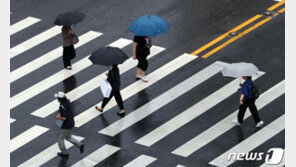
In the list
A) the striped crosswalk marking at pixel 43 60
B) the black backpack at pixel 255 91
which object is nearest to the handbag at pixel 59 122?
the striped crosswalk marking at pixel 43 60

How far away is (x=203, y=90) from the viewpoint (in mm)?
28000

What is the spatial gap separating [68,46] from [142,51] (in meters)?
2.35

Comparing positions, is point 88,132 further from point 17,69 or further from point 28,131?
point 17,69

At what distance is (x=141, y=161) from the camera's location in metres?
24.9

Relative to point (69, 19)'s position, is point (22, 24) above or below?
below

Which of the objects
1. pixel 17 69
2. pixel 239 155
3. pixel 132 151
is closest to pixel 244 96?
pixel 239 155

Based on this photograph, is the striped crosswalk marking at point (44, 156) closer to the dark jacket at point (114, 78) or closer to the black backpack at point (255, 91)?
the dark jacket at point (114, 78)

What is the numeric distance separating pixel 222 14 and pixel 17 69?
7.08 metres

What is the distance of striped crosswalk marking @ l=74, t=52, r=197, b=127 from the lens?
2695 cm

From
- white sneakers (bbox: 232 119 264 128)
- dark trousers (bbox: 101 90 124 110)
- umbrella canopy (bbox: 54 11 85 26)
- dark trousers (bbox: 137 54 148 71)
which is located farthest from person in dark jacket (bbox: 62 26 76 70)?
white sneakers (bbox: 232 119 264 128)

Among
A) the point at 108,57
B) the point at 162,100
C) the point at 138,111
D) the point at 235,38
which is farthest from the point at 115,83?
the point at 235,38

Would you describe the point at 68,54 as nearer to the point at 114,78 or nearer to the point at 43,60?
the point at 43,60

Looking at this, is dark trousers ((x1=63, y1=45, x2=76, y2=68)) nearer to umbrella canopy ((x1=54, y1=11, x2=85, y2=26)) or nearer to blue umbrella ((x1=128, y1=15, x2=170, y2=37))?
umbrella canopy ((x1=54, y1=11, x2=85, y2=26))

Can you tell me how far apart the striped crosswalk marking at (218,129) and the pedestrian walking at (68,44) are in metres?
5.38
